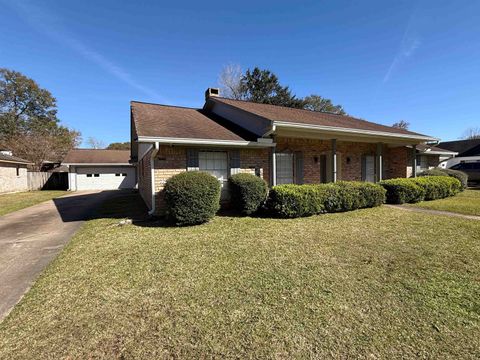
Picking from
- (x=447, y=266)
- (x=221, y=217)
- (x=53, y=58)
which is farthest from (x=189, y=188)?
(x=53, y=58)

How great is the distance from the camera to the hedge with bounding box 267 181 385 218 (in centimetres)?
791

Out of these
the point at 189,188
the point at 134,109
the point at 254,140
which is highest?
the point at 134,109

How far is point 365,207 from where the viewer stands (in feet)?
31.5

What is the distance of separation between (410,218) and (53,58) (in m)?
18.7

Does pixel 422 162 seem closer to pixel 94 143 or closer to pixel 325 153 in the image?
pixel 325 153

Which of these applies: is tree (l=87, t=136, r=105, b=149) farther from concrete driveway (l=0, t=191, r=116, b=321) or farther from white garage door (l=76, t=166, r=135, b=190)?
concrete driveway (l=0, t=191, r=116, b=321)

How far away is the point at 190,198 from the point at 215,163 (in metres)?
2.86

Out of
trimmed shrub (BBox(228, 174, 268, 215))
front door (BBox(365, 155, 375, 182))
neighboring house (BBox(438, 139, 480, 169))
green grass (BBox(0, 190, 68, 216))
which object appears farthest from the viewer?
neighboring house (BBox(438, 139, 480, 169))

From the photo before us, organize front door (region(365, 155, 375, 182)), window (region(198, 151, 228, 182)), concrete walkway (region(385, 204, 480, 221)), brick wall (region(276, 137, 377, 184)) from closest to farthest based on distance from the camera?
concrete walkway (region(385, 204, 480, 221))
window (region(198, 151, 228, 182))
brick wall (region(276, 137, 377, 184))
front door (region(365, 155, 375, 182))

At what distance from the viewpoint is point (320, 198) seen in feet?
27.4

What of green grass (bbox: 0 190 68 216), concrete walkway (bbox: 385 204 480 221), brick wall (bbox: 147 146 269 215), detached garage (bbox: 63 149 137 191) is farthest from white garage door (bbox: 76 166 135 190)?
concrete walkway (bbox: 385 204 480 221)

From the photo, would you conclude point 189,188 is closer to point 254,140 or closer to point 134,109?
point 254,140

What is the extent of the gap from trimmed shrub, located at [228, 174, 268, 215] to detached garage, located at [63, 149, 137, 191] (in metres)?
17.1

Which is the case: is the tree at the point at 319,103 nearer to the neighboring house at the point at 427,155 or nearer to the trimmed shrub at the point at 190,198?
the neighboring house at the point at 427,155
